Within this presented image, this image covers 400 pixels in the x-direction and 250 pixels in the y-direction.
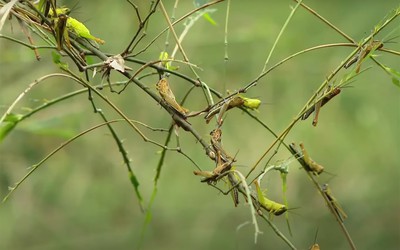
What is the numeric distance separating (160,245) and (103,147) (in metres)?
0.43

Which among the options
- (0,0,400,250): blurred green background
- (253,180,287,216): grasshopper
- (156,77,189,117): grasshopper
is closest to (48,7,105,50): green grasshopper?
(156,77,189,117): grasshopper

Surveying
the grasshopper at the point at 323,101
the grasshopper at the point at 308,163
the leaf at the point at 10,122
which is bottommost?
the grasshopper at the point at 308,163

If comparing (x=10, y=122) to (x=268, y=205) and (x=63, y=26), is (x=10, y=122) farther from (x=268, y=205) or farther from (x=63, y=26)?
(x=268, y=205)

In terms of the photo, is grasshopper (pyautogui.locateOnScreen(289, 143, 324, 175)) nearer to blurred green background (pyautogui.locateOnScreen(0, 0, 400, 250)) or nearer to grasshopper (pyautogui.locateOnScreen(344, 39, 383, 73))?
grasshopper (pyautogui.locateOnScreen(344, 39, 383, 73))

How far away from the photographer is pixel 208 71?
2.47 m

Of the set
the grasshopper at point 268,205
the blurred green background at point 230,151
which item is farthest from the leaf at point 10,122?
the blurred green background at point 230,151

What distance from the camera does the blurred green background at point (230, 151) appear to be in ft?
8.34

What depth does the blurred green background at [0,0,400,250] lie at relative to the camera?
2.54 meters

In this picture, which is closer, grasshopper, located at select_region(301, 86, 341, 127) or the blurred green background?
grasshopper, located at select_region(301, 86, 341, 127)

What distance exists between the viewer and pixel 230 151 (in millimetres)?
2627

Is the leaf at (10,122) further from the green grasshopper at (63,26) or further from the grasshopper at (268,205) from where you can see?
the grasshopper at (268,205)

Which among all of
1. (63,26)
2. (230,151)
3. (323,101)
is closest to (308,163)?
(323,101)

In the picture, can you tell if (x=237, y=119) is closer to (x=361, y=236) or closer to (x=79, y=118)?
(x=361, y=236)

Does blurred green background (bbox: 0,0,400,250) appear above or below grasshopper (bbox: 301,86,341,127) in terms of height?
above
